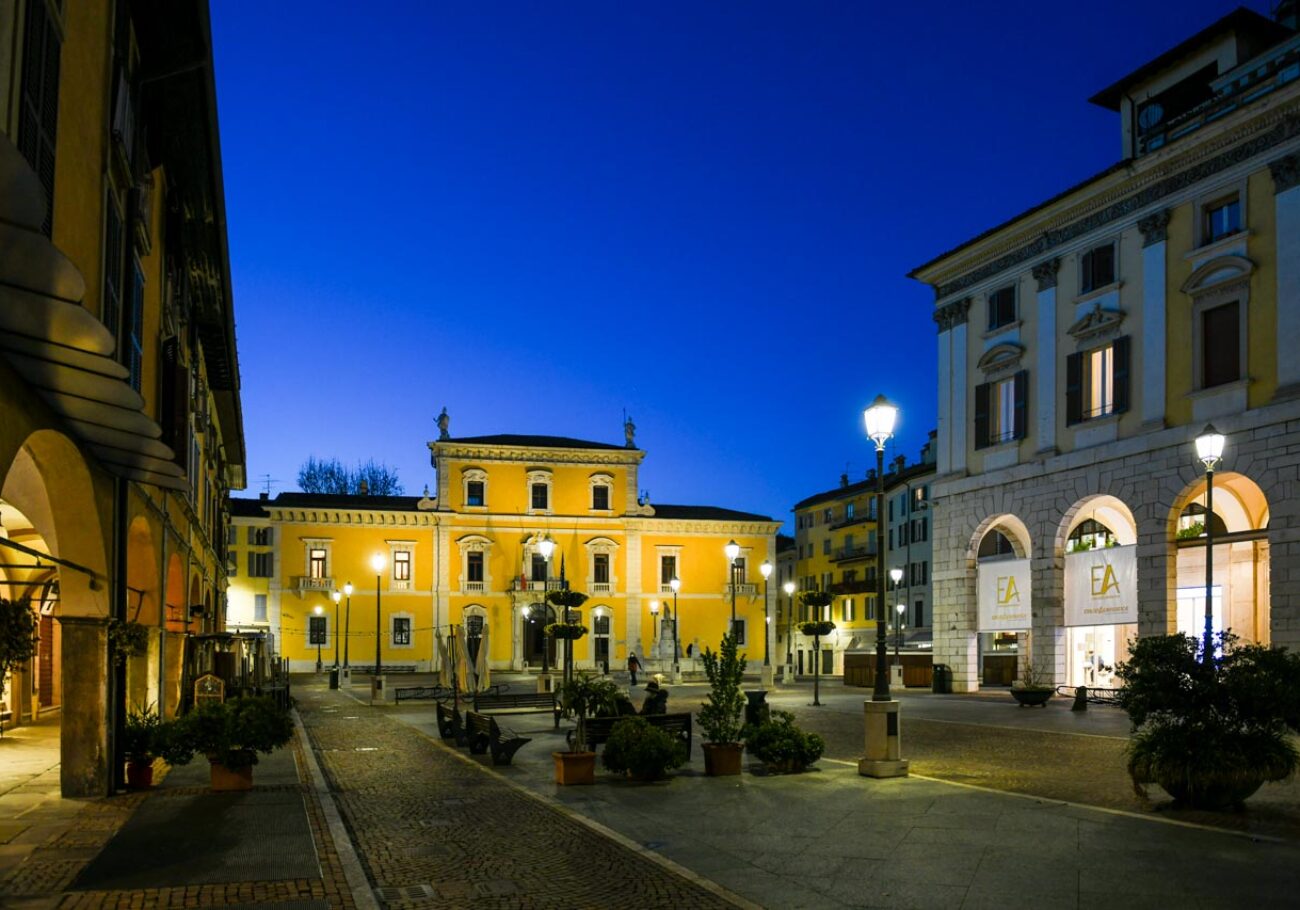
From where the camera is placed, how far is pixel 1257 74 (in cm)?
2947

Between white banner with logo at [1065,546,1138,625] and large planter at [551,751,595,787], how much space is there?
70.2ft

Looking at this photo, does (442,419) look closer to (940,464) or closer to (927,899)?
(940,464)

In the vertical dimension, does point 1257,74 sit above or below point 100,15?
above

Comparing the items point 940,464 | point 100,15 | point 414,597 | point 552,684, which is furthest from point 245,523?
point 100,15

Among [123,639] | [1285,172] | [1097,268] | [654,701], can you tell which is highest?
[1285,172]

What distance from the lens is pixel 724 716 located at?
52.0 ft

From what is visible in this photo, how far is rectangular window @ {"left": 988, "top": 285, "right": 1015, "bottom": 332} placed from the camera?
122ft

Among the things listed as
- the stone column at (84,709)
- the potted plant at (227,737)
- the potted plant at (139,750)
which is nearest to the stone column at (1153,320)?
the potted plant at (227,737)

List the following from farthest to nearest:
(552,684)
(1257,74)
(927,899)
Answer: (552,684)
(1257,74)
(927,899)

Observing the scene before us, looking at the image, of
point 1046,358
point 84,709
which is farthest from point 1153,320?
point 84,709

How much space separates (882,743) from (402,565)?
5558 centimetres

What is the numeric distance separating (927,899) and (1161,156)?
2762cm

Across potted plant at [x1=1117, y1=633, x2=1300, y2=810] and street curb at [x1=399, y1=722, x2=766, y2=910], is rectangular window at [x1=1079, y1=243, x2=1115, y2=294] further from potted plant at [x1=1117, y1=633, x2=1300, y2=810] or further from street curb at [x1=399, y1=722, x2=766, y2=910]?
street curb at [x1=399, y1=722, x2=766, y2=910]

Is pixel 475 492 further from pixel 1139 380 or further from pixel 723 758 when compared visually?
pixel 723 758
